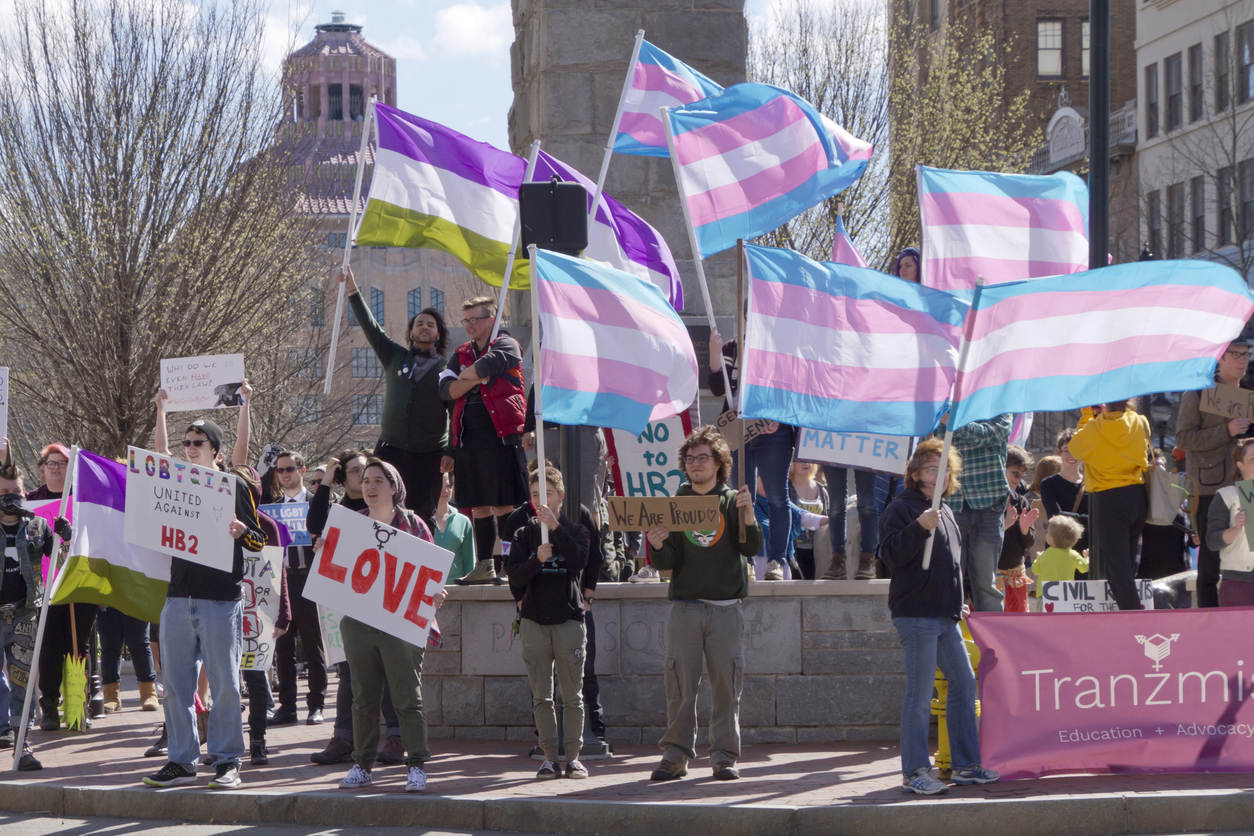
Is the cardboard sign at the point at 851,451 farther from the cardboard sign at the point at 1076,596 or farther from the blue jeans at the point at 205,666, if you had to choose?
the blue jeans at the point at 205,666

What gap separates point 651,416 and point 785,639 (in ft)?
Answer: 6.94

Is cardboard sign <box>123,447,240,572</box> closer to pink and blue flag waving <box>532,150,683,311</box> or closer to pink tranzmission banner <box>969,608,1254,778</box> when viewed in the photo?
pink and blue flag waving <box>532,150,683,311</box>

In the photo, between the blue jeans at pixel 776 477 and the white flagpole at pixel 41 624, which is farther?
the blue jeans at pixel 776 477

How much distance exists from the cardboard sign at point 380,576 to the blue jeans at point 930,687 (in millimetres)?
2581

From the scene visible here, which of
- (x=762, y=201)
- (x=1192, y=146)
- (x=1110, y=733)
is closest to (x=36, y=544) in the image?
(x=762, y=201)

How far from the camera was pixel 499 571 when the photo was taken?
10.9 metres

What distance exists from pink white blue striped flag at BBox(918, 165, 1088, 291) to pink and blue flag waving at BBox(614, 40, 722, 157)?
5.77ft

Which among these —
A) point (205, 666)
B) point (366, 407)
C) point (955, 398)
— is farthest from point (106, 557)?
point (366, 407)

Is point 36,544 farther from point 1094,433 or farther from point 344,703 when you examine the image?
point 1094,433

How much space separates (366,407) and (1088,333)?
94.9 ft

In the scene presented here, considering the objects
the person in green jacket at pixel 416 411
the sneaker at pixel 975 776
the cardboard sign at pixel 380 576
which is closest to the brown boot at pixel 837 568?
the sneaker at pixel 975 776

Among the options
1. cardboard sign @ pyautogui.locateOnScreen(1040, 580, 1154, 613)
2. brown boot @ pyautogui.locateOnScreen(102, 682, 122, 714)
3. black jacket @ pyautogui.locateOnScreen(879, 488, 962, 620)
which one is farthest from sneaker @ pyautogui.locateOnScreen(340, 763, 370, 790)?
brown boot @ pyautogui.locateOnScreen(102, 682, 122, 714)

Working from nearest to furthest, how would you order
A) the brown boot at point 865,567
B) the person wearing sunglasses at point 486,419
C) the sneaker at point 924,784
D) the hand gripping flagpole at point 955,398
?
the hand gripping flagpole at point 955,398
the sneaker at point 924,784
the person wearing sunglasses at point 486,419
the brown boot at point 865,567

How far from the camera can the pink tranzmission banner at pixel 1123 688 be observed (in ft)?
27.5
